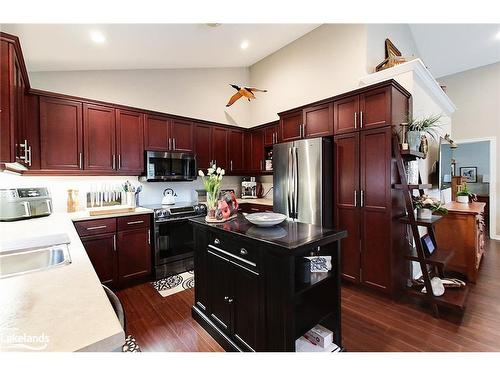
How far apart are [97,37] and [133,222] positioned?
2.02 m

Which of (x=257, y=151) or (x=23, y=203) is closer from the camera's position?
(x=23, y=203)

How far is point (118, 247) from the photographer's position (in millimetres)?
2719

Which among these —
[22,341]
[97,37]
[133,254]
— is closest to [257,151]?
[133,254]

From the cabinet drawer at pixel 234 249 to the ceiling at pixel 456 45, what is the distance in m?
4.58

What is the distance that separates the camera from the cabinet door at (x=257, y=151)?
4258 millimetres

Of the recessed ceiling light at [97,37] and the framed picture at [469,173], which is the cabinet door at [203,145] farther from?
the framed picture at [469,173]

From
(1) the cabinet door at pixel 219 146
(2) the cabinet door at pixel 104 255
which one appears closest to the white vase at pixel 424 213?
(1) the cabinet door at pixel 219 146

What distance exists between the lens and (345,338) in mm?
1890

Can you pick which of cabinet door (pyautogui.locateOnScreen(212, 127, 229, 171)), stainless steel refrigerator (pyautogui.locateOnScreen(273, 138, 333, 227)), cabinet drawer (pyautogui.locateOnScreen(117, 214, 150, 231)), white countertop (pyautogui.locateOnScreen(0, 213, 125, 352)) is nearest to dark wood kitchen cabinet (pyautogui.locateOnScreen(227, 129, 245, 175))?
cabinet door (pyautogui.locateOnScreen(212, 127, 229, 171))

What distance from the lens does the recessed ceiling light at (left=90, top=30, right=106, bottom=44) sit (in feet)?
7.19

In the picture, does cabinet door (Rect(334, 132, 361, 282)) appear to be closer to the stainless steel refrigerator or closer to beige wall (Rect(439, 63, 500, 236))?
the stainless steel refrigerator

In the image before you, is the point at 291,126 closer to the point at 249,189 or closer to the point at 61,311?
the point at 249,189
